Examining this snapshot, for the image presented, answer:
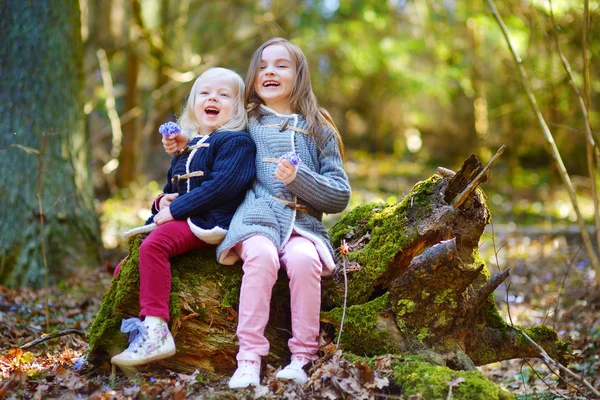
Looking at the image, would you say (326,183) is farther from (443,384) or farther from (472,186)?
(443,384)

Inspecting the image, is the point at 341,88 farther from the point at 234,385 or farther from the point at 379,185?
the point at 234,385

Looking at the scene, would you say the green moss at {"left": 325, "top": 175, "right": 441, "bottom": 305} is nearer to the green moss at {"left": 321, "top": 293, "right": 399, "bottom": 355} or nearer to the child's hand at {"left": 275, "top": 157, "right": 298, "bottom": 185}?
the green moss at {"left": 321, "top": 293, "right": 399, "bottom": 355}

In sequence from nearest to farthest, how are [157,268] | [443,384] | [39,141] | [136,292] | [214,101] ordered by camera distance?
1. [443,384]
2. [157,268]
3. [136,292]
4. [214,101]
5. [39,141]

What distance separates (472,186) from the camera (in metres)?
3.74

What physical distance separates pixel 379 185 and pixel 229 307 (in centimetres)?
1123

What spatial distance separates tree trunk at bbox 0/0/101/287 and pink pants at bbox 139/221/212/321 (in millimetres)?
2590

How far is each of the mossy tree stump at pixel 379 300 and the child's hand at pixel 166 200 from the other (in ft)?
0.95

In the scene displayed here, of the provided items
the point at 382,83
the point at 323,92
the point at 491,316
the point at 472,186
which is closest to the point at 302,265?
the point at 472,186

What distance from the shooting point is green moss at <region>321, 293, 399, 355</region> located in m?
3.55

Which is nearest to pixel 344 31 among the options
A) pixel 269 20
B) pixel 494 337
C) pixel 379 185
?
pixel 269 20

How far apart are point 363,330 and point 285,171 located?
1.08 m

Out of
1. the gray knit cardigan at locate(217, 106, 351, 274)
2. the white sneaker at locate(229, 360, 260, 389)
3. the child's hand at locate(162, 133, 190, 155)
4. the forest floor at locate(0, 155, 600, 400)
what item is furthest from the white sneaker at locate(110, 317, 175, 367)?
the child's hand at locate(162, 133, 190, 155)

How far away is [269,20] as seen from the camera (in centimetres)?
1111

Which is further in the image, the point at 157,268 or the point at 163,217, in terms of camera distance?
the point at 163,217
